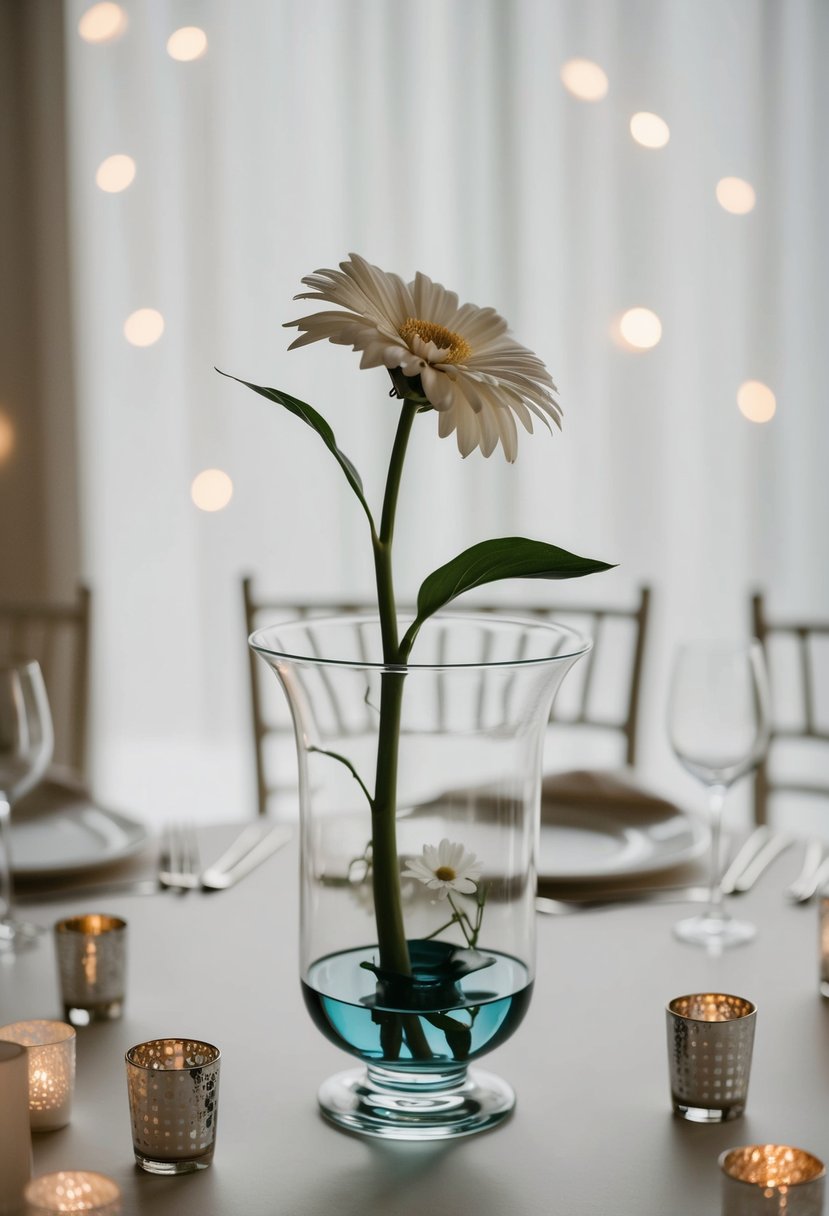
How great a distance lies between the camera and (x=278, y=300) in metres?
3.18

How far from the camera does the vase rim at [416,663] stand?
2.37 feet

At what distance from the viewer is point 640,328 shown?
3.07 m

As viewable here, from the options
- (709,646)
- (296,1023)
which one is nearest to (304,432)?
(709,646)

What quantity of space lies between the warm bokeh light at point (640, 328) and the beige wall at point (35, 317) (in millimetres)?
1280

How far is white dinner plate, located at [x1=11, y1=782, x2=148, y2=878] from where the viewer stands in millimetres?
1242

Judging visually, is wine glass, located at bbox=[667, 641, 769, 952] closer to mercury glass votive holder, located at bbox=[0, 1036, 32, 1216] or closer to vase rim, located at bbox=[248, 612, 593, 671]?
vase rim, located at bbox=[248, 612, 593, 671]

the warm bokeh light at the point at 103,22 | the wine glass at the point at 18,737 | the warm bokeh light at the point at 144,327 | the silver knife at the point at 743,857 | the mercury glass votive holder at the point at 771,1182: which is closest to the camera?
→ the mercury glass votive holder at the point at 771,1182

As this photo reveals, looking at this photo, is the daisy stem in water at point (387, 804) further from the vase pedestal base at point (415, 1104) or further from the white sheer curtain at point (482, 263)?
the white sheer curtain at point (482, 263)

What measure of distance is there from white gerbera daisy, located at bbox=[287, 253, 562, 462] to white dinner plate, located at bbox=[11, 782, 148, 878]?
67 centimetres

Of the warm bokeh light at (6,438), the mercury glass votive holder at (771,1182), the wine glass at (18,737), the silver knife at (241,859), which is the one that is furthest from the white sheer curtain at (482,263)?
the mercury glass votive holder at (771,1182)

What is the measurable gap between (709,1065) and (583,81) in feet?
8.63

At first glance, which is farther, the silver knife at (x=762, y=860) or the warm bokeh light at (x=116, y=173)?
the warm bokeh light at (x=116, y=173)

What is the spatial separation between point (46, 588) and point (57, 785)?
6.30 feet

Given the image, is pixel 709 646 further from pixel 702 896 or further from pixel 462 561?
pixel 462 561
